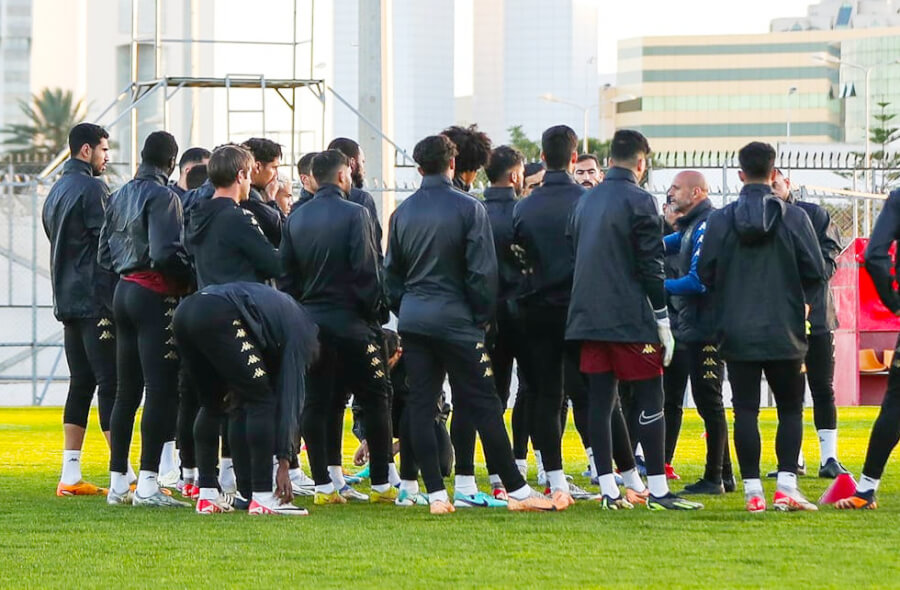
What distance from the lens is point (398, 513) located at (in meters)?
8.98

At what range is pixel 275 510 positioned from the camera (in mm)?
8875

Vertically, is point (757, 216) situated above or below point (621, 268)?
above

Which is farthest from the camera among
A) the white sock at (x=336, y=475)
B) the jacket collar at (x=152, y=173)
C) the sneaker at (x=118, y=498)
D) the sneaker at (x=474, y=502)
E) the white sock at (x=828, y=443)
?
the white sock at (x=828, y=443)

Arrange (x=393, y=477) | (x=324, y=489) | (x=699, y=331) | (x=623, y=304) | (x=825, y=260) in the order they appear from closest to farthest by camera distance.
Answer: (x=623, y=304) < (x=324, y=489) < (x=699, y=331) < (x=393, y=477) < (x=825, y=260)

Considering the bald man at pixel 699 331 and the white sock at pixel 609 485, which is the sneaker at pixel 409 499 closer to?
the white sock at pixel 609 485

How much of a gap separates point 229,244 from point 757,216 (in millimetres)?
2755

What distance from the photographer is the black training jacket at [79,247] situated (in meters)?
10.1

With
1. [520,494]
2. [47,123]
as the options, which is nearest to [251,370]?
[520,494]

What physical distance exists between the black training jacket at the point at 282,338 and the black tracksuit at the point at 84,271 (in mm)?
1652

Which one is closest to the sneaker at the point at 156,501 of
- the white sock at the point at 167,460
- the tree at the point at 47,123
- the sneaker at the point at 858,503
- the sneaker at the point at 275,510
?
the sneaker at the point at 275,510

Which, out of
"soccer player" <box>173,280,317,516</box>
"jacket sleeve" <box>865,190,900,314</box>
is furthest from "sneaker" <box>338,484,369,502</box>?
"jacket sleeve" <box>865,190,900,314</box>

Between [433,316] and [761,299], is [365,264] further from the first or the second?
[761,299]

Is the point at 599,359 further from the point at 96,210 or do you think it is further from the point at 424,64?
the point at 424,64

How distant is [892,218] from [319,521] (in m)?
3.34
